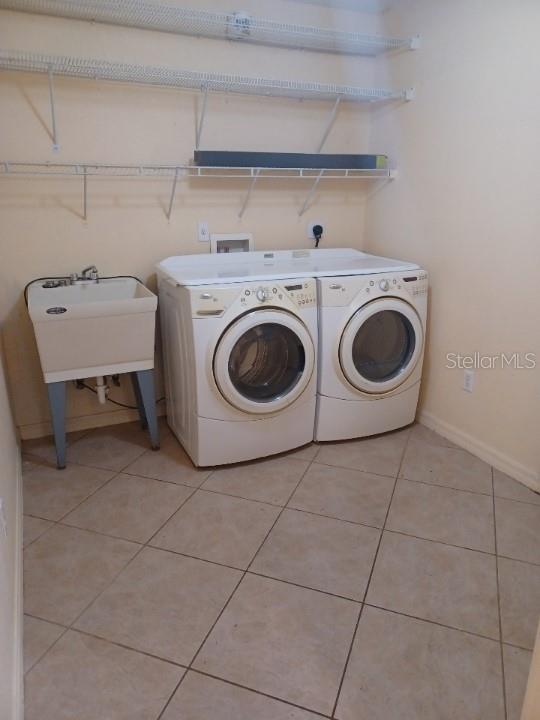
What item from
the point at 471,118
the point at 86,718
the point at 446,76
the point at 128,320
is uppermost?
the point at 446,76

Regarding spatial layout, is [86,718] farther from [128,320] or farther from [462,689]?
[128,320]

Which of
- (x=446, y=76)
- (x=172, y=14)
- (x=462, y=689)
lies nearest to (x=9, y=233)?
(x=172, y=14)

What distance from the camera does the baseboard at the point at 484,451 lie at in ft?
6.56

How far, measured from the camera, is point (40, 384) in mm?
2361

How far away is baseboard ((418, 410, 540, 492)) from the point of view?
6.56 ft

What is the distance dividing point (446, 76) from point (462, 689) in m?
2.32

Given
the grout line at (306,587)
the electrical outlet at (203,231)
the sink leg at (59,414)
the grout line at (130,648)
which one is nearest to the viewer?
the grout line at (130,648)

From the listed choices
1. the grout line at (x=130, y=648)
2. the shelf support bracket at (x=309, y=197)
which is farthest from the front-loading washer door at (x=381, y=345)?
the grout line at (x=130, y=648)

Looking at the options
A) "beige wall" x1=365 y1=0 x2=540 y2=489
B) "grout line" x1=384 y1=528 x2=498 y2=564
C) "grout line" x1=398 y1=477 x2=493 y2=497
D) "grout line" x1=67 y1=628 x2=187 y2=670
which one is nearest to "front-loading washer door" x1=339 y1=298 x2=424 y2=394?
"beige wall" x1=365 y1=0 x2=540 y2=489

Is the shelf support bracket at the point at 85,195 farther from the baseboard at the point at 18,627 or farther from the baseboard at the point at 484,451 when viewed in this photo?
the baseboard at the point at 484,451

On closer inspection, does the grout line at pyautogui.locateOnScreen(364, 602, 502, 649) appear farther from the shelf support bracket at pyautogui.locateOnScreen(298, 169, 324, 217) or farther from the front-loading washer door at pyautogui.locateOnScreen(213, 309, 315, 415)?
the shelf support bracket at pyautogui.locateOnScreen(298, 169, 324, 217)

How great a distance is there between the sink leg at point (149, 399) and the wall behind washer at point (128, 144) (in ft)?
1.28

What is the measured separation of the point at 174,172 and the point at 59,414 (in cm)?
128

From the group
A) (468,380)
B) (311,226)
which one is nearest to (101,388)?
(311,226)
